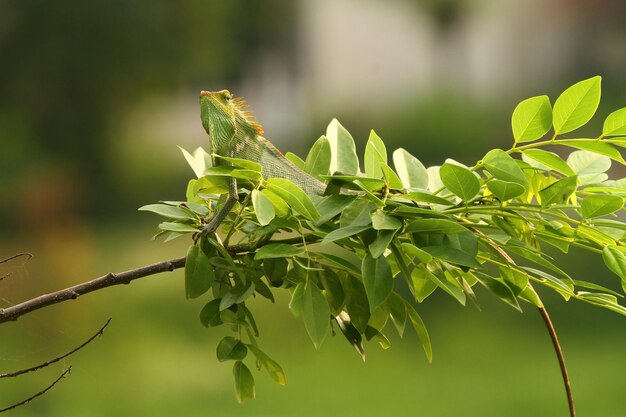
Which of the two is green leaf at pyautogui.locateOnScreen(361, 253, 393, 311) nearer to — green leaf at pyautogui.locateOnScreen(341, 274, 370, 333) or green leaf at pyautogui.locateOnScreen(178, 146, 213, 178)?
green leaf at pyautogui.locateOnScreen(341, 274, 370, 333)

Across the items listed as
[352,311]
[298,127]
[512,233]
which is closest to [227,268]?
[352,311]

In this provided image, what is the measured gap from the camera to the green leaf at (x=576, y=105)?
0.52 meters

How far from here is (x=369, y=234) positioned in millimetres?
507

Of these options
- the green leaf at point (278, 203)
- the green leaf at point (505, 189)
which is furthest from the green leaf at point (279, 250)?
the green leaf at point (505, 189)

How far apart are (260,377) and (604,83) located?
4.37 ft

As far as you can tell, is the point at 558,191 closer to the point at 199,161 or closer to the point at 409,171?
the point at 409,171

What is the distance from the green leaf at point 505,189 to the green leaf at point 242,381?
8.8 inches

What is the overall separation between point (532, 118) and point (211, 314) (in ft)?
0.84

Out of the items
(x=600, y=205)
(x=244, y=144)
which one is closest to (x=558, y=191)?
(x=600, y=205)

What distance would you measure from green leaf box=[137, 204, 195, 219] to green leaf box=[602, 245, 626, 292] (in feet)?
0.91

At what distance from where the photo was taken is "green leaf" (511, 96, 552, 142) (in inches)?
20.5

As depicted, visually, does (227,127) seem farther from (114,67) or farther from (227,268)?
(114,67)

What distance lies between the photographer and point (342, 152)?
605 millimetres

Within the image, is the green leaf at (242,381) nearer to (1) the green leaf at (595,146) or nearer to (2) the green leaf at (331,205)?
(2) the green leaf at (331,205)
